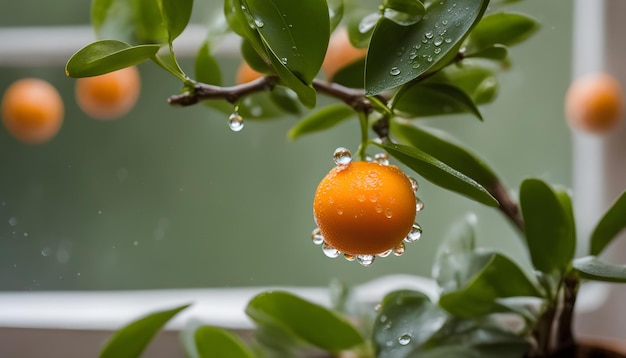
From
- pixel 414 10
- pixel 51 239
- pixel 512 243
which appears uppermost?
pixel 414 10

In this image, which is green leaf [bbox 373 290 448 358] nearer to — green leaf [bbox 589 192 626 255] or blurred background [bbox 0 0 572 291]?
green leaf [bbox 589 192 626 255]

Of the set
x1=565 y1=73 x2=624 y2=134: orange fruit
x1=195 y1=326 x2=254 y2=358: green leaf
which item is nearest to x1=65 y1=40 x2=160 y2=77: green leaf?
x1=195 y1=326 x2=254 y2=358: green leaf

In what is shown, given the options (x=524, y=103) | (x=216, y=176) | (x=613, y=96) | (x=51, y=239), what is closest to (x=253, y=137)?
(x=216, y=176)

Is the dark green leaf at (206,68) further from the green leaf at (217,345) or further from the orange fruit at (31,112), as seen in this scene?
the orange fruit at (31,112)

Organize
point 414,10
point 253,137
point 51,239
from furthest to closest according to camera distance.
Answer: point 253,137, point 51,239, point 414,10

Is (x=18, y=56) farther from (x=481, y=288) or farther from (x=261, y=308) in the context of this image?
(x=481, y=288)
